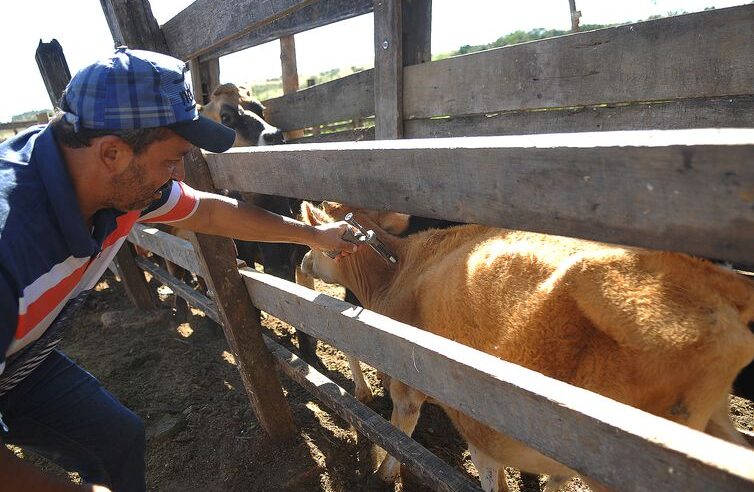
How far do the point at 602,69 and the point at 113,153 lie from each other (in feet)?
7.75

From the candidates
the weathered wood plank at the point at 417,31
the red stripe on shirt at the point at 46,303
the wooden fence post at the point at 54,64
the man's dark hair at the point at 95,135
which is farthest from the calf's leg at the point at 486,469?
the wooden fence post at the point at 54,64

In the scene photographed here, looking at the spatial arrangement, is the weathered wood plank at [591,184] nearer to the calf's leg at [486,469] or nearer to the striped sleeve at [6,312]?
the striped sleeve at [6,312]

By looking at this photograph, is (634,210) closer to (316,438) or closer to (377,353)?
(377,353)

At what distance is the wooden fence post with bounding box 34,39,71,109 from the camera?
16.8 ft

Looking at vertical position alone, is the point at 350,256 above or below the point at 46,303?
below


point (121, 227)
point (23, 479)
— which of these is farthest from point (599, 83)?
point (23, 479)

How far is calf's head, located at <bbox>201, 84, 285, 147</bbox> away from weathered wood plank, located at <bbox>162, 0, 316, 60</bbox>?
315 centimetres

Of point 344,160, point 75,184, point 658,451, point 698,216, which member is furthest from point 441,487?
point 75,184

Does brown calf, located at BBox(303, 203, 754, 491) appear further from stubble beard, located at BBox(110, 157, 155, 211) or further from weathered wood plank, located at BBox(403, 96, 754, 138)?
stubble beard, located at BBox(110, 157, 155, 211)

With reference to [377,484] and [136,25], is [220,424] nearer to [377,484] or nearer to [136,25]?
[377,484]

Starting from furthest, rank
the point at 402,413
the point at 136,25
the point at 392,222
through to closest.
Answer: the point at 392,222
the point at 402,413
the point at 136,25

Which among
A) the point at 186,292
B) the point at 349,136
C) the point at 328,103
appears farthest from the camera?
the point at 328,103

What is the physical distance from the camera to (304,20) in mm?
4461

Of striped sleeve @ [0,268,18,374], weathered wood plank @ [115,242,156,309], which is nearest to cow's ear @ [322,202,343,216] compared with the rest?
striped sleeve @ [0,268,18,374]
